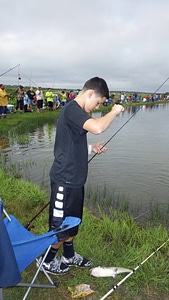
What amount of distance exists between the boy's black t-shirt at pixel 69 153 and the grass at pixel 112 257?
3.72 ft

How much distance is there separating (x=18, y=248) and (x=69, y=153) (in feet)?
3.30

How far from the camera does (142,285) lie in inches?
115

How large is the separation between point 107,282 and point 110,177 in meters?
4.79

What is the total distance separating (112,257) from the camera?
3.36 metres

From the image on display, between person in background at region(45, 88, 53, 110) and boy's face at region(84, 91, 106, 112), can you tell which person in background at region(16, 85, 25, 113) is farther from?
boy's face at region(84, 91, 106, 112)

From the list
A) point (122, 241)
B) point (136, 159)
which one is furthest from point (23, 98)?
point (122, 241)

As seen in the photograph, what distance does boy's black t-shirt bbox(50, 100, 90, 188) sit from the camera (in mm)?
2654

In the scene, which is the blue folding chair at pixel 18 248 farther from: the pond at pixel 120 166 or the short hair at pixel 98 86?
the pond at pixel 120 166

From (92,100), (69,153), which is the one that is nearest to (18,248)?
(69,153)

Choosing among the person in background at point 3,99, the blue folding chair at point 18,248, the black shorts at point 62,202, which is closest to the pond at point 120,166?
the black shorts at point 62,202

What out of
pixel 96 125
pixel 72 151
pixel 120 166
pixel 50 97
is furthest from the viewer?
pixel 50 97

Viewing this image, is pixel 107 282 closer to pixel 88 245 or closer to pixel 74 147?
pixel 88 245

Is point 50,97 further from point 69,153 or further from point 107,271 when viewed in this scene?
point 107,271

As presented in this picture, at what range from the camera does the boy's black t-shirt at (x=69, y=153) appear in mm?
2654
